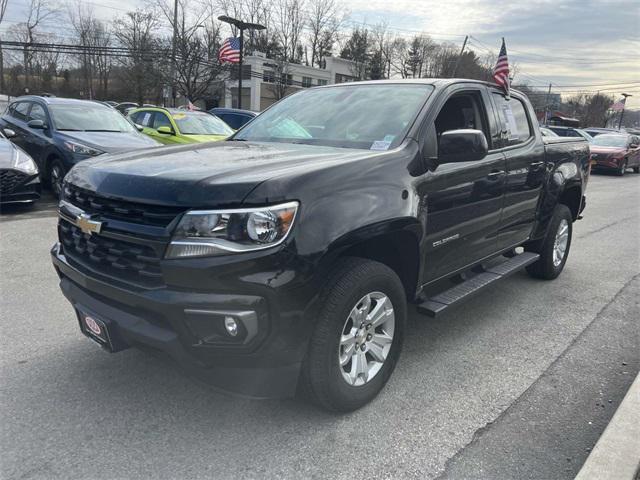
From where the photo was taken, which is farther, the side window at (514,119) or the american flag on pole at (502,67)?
the american flag on pole at (502,67)

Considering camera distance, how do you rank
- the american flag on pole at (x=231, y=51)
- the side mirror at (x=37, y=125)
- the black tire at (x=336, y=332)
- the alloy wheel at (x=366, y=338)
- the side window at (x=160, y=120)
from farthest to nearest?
the american flag on pole at (x=231, y=51) → the side window at (x=160, y=120) → the side mirror at (x=37, y=125) → the alloy wheel at (x=366, y=338) → the black tire at (x=336, y=332)

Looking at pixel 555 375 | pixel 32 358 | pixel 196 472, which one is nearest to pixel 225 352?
pixel 196 472

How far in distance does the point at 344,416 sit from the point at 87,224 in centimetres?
171

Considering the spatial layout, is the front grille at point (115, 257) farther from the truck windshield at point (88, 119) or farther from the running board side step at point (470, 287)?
the truck windshield at point (88, 119)

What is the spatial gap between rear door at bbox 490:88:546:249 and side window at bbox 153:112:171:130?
27.3 feet

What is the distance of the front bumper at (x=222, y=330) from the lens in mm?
2242

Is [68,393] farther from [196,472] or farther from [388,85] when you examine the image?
[388,85]

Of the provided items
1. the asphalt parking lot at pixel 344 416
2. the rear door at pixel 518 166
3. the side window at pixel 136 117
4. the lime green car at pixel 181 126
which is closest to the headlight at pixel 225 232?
the asphalt parking lot at pixel 344 416

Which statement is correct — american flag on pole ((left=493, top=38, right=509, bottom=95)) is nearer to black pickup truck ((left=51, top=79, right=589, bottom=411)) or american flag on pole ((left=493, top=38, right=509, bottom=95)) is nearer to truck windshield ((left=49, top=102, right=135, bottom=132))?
black pickup truck ((left=51, top=79, right=589, bottom=411))

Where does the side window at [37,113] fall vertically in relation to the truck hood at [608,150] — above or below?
above

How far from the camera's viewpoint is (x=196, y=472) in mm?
2348

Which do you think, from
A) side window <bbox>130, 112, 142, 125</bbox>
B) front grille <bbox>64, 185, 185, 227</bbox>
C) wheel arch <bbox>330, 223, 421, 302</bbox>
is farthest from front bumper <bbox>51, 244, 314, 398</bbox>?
side window <bbox>130, 112, 142, 125</bbox>

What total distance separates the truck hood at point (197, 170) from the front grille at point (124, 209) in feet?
0.11

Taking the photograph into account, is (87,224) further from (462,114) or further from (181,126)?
(181,126)
